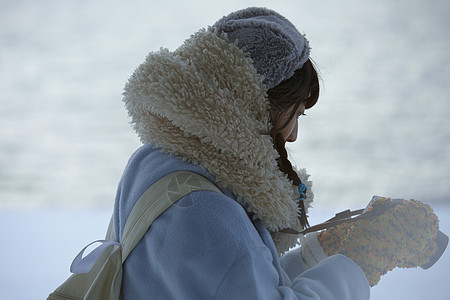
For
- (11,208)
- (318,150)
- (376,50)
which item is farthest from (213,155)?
(11,208)

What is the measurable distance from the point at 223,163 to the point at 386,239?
0.25m

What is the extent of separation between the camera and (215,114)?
51 cm

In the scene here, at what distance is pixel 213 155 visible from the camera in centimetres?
53

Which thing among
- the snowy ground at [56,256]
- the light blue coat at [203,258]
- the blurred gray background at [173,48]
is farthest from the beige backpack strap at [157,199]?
→ the blurred gray background at [173,48]

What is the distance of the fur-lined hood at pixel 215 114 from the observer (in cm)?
51

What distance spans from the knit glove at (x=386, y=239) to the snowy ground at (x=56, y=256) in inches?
26.2

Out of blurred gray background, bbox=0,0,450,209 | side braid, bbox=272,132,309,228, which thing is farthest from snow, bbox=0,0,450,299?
side braid, bbox=272,132,309,228

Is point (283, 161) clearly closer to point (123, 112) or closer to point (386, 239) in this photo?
point (386, 239)

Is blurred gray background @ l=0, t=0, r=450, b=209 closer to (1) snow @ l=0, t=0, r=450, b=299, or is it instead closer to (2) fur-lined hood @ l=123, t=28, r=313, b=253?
(1) snow @ l=0, t=0, r=450, b=299

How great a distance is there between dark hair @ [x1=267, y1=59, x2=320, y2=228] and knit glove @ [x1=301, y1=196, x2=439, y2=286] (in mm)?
112

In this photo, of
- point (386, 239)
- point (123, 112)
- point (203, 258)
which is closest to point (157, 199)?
point (203, 258)

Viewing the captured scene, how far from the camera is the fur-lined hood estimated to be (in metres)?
0.51

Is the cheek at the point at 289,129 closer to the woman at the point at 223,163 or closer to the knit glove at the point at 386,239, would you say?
the woman at the point at 223,163

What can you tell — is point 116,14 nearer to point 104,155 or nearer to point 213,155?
point 104,155
